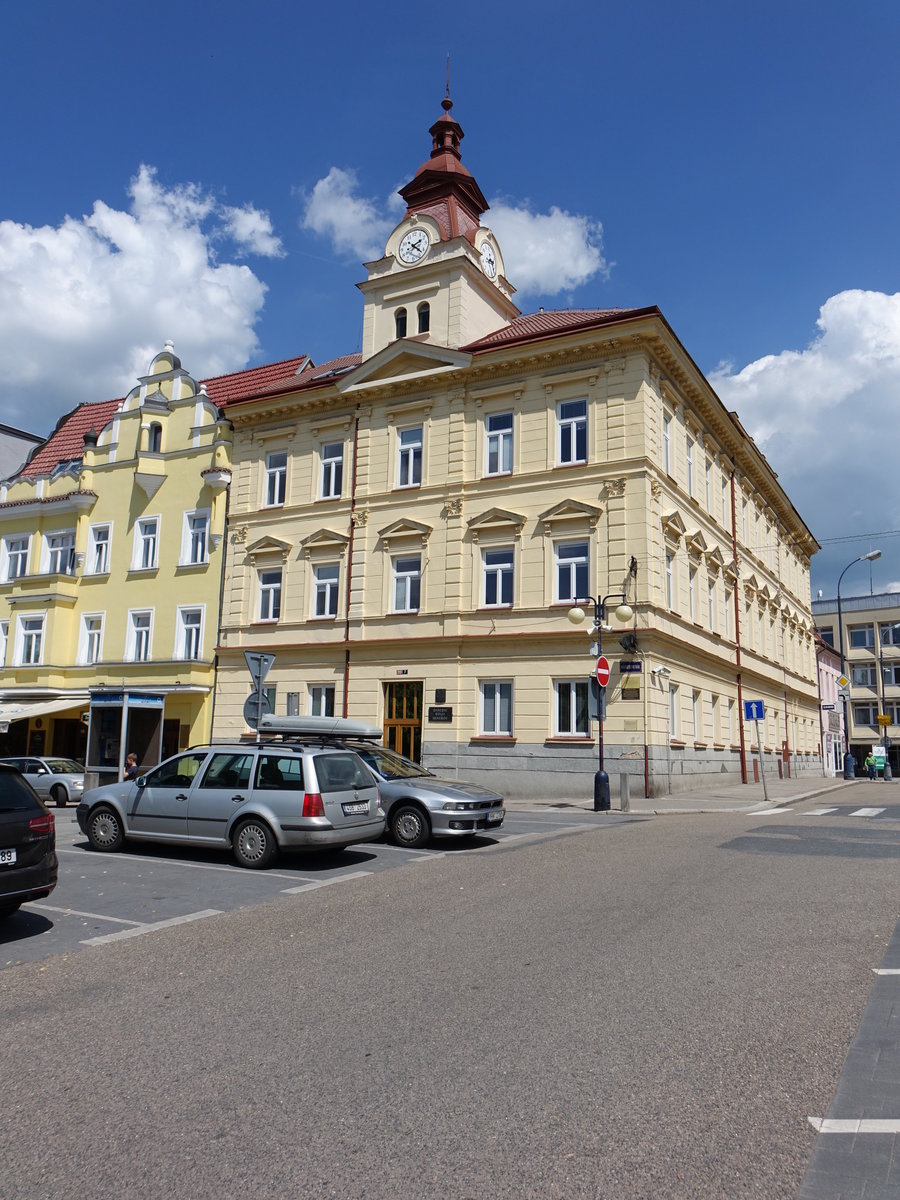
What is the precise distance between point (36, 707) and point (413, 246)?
20329 millimetres

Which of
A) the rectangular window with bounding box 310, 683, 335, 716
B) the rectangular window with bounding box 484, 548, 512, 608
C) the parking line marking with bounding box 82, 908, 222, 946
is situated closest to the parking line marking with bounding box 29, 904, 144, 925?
the parking line marking with bounding box 82, 908, 222, 946

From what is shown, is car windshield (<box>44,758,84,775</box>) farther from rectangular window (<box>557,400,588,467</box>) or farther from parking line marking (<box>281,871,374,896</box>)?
parking line marking (<box>281,871,374,896</box>)

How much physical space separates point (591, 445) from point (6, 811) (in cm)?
2083

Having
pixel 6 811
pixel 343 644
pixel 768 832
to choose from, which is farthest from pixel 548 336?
pixel 6 811

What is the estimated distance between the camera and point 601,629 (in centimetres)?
2411

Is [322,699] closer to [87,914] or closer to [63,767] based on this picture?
[63,767]

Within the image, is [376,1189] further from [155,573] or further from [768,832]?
A: [155,573]

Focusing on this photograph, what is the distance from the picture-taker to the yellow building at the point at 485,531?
25672 mm

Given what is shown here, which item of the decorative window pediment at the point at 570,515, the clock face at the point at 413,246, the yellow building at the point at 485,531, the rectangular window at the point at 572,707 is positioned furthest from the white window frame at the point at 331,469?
the rectangular window at the point at 572,707

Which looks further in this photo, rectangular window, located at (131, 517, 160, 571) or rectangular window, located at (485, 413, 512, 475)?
rectangular window, located at (131, 517, 160, 571)

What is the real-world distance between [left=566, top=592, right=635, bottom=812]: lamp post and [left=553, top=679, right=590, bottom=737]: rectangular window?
1.68 feet

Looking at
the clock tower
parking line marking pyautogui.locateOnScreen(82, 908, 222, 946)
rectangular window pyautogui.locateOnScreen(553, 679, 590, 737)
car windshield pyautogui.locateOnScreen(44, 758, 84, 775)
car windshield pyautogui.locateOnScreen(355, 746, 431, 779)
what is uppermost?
the clock tower

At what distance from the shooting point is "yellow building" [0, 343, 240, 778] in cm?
3259

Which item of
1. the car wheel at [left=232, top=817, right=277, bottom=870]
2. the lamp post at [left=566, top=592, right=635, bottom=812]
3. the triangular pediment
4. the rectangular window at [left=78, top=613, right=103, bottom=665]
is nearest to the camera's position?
the car wheel at [left=232, top=817, right=277, bottom=870]
